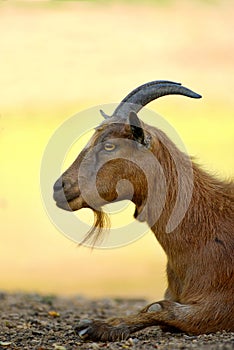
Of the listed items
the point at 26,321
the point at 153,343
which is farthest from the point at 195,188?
the point at 26,321

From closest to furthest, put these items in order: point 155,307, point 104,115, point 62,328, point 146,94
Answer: point 155,307, point 146,94, point 104,115, point 62,328

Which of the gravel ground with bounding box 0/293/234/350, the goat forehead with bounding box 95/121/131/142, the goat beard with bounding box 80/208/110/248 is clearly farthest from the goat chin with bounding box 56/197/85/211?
the gravel ground with bounding box 0/293/234/350

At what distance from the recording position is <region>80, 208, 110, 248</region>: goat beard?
9930mm

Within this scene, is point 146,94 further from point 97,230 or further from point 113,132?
point 97,230

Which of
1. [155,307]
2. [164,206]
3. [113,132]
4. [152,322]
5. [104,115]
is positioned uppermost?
[104,115]

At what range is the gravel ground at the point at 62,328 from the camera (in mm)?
8812

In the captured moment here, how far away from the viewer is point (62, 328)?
10672mm

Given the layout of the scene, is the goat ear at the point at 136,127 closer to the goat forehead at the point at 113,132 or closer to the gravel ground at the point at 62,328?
the goat forehead at the point at 113,132

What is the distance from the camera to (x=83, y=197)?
935 cm

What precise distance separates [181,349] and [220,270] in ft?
4.14

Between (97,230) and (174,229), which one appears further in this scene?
(97,230)

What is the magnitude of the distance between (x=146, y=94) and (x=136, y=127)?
49 centimetres

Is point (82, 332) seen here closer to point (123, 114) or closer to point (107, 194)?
point (107, 194)

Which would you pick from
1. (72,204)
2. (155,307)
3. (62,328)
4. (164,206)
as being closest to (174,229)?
(164,206)
